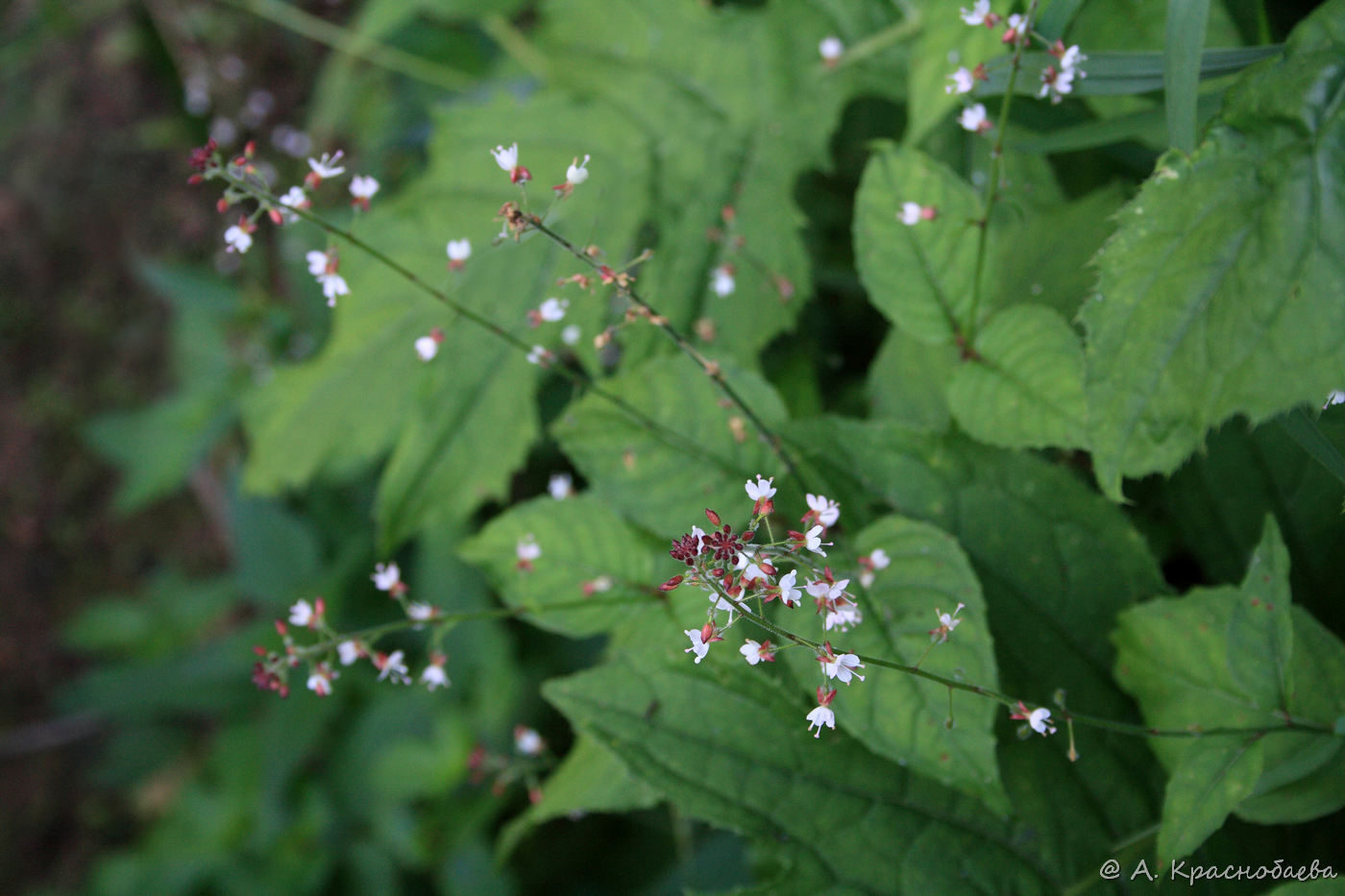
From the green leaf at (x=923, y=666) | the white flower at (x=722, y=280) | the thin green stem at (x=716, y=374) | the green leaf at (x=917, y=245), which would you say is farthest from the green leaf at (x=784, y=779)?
the white flower at (x=722, y=280)

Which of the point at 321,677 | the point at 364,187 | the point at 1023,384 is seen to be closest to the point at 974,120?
the point at 1023,384

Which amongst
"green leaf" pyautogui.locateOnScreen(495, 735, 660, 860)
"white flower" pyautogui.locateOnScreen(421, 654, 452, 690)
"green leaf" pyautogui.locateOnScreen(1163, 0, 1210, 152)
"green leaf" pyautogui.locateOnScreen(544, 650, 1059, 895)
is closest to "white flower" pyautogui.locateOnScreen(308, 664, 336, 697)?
"white flower" pyautogui.locateOnScreen(421, 654, 452, 690)

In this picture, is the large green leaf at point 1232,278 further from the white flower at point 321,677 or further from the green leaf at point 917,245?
the white flower at point 321,677

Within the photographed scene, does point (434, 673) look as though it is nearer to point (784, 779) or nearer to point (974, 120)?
point (784, 779)

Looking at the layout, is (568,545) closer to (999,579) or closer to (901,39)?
(999,579)

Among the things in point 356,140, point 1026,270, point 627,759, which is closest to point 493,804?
point 627,759

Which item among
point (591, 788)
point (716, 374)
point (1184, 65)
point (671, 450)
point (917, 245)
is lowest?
point (591, 788)
